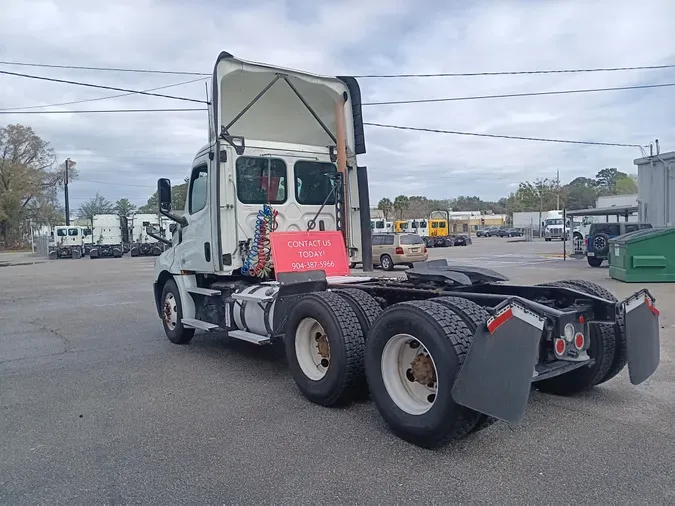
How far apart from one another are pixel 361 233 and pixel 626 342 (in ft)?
13.4

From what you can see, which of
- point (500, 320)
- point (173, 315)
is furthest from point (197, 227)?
point (500, 320)

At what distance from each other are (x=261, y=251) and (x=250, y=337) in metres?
1.21

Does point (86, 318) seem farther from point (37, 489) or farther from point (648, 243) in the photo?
point (648, 243)

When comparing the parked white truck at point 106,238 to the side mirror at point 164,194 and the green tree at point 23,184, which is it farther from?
the side mirror at point 164,194

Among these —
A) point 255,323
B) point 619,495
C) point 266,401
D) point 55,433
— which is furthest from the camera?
point 255,323

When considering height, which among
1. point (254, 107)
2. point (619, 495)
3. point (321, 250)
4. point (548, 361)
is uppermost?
point (254, 107)

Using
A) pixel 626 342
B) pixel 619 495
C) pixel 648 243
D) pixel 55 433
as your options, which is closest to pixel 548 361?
pixel 626 342

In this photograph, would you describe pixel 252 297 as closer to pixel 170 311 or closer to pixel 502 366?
pixel 170 311

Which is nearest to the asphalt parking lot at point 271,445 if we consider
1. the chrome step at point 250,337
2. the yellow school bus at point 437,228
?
the chrome step at point 250,337

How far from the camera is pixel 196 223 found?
302 inches

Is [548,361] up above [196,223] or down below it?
below

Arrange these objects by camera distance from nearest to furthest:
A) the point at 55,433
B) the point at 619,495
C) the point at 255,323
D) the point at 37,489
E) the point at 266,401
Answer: the point at 619,495, the point at 37,489, the point at 55,433, the point at 266,401, the point at 255,323

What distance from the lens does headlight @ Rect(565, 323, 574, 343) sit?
166 inches

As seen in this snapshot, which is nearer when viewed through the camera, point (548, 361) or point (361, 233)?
point (548, 361)
